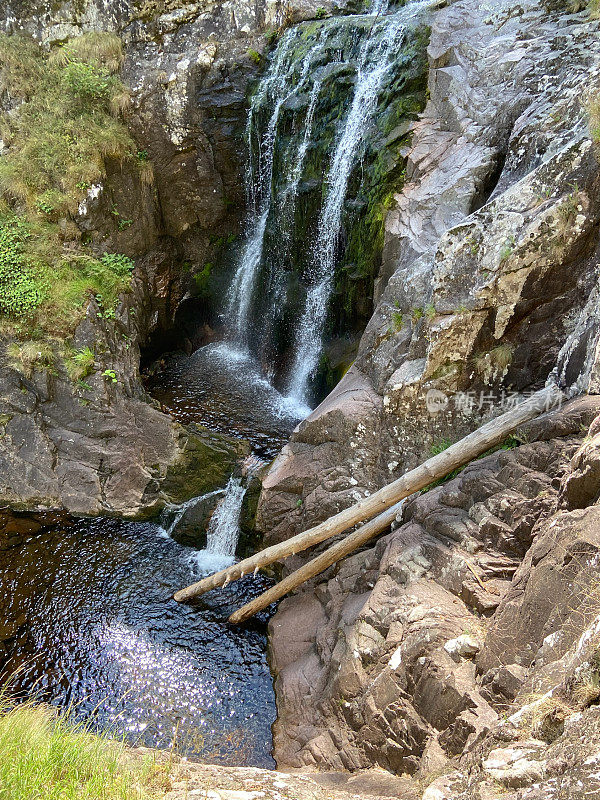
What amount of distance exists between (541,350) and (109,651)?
20.2ft

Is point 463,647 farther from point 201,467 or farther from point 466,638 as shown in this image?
point 201,467

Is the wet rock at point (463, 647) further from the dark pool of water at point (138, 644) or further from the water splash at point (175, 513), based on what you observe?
the water splash at point (175, 513)

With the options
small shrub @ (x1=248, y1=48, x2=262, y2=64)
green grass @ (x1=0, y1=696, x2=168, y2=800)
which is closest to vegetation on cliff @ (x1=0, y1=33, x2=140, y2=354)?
small shrub @ (x1=248, y1=48, x2=262, y2=64)

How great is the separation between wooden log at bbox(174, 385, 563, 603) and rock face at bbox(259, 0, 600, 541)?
1.52 feet

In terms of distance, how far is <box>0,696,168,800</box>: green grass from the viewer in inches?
116

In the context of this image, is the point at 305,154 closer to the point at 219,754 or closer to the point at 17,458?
the point at 17,458

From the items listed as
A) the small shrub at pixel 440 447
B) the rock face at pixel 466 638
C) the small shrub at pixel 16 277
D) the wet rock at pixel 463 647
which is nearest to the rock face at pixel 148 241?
the small shrub at pixel 16 277

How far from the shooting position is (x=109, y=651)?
22.3 ft

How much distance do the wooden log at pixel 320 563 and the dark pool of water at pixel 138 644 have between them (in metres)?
0.29

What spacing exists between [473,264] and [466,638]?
3923mm

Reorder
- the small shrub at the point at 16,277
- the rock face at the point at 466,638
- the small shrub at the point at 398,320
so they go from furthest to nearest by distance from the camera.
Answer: the small shrub at the point at 16,277 → the small shrub at the point at 398,320 → the rock face at the point at 466,638

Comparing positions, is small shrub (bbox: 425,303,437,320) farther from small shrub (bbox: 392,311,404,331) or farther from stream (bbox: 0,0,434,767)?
stream (bbox: 0,0,434,767)

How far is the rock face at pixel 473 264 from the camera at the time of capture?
5.92m

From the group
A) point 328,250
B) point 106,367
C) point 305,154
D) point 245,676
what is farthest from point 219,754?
point 305,154
